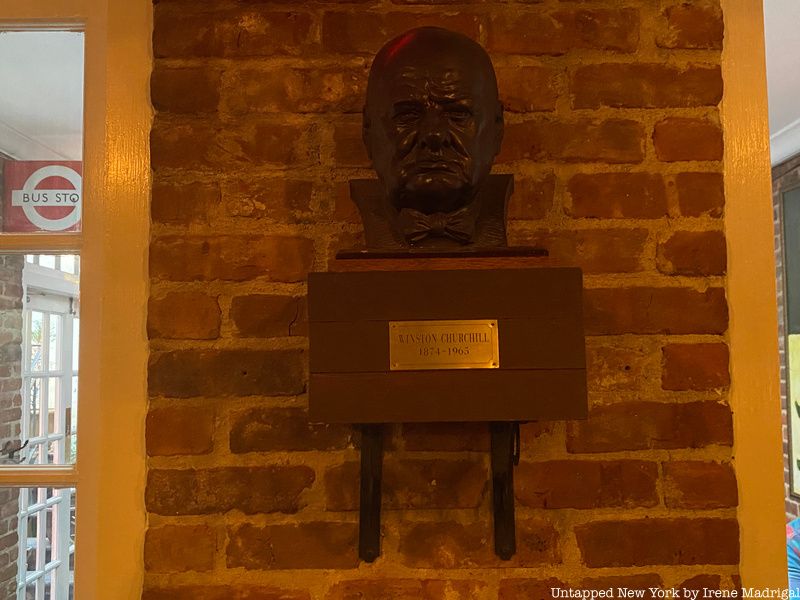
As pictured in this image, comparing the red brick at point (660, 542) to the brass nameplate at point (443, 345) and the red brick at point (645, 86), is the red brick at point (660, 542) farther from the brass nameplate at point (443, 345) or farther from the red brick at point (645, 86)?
the red brick at point (645, 86)

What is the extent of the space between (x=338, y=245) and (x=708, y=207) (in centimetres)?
58

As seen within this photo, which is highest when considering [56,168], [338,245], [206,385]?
[56,168]

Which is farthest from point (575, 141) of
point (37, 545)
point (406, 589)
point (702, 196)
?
point (37, 545)

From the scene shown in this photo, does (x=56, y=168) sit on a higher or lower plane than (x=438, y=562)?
higher

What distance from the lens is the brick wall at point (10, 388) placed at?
3.48ft

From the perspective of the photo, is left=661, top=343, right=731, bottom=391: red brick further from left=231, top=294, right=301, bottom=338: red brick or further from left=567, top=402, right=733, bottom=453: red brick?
left=231, top=294, right=301, bottom=338: red brick

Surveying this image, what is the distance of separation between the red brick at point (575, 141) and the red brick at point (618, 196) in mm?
37

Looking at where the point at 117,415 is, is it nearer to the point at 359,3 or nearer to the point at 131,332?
the point at 131,332

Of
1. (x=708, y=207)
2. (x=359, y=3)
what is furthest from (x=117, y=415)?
(x=708, y=207)

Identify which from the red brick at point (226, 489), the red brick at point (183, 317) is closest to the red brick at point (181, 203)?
the red brick at point (183, 317)

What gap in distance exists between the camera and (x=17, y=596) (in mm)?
1097

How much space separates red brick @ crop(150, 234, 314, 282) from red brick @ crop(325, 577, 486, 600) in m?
0.47

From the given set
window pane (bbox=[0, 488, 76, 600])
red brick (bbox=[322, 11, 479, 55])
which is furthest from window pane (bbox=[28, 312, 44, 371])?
red brick (bbox=[322, 11, 479, 55])

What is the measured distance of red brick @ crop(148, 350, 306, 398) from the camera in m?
0.96
